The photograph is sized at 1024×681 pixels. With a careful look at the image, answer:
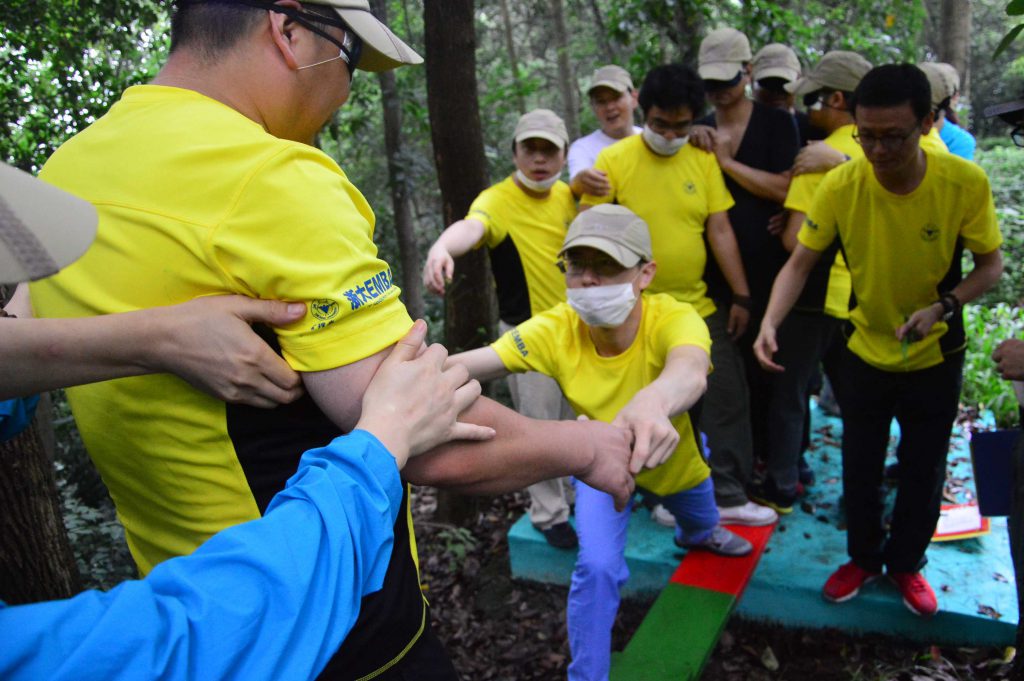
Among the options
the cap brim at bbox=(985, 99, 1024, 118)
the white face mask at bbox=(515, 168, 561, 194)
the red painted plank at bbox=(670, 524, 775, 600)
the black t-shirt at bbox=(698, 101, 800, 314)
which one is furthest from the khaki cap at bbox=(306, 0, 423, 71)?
the black t-shirt at bbox=(698, 101, 800, 314)

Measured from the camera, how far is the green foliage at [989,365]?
19.7 ft

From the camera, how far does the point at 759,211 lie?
4.48m

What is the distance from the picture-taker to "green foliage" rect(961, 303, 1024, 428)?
6.02 meters

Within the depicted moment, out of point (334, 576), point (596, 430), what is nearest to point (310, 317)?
point (334, 576)

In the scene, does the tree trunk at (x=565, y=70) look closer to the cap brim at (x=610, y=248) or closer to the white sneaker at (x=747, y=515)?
the white sneaker at (x=747, y=515)

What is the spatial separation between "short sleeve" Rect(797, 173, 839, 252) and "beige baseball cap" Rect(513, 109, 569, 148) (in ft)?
5.31

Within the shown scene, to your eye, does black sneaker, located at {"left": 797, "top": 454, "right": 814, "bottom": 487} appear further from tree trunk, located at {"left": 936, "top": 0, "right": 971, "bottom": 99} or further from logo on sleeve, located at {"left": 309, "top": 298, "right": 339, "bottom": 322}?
tree trunk, located at {"left": 936, "top": 0, "right": 971, "bottom": 99}

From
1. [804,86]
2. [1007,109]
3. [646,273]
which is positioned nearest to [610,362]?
[646,273]

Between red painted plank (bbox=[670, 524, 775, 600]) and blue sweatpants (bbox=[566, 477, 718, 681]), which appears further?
red painted plank (bbox=[670, 524, 775, 600])

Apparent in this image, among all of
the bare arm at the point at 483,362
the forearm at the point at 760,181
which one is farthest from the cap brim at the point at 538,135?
the bare arm at the point at 483,362

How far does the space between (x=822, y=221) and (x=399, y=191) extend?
4169mm

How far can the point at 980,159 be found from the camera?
577 inches

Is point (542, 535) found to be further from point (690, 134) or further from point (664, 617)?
point (690, 134)

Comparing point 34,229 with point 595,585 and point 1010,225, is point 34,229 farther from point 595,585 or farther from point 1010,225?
point 1010,225
